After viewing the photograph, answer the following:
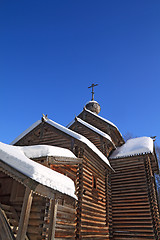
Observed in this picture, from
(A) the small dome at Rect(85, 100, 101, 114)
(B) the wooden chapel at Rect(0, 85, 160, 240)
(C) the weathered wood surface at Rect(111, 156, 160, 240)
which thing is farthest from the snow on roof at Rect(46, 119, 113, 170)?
(A) the small dome at Rect(85, 100, 101, 114)

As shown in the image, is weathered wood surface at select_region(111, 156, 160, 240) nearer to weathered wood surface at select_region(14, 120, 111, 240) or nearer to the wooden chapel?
the wooden chapel

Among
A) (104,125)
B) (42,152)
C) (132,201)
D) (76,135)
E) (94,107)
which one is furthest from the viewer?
(94,107)

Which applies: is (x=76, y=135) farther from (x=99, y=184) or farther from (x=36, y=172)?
(x=36, y=172)

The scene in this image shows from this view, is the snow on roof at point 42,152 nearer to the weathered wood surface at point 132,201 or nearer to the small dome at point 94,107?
the weathered wood surface at point 132,201

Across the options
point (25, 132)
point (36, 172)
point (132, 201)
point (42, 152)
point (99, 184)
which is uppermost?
point (25, 132)

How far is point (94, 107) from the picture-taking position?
21484 millimetres

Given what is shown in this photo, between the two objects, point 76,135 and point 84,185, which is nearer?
point 84,185

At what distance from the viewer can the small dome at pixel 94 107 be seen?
70.2ft

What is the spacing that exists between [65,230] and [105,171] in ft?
19.9

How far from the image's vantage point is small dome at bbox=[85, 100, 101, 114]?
21406mm

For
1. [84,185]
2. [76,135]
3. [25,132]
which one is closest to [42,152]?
[76,135]

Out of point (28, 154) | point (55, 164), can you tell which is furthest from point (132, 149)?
point (28, 154)

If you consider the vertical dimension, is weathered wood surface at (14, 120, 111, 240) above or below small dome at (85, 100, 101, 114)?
below

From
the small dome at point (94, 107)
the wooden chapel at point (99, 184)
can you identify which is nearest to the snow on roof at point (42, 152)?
the wooden chapel at point (99, 184)
